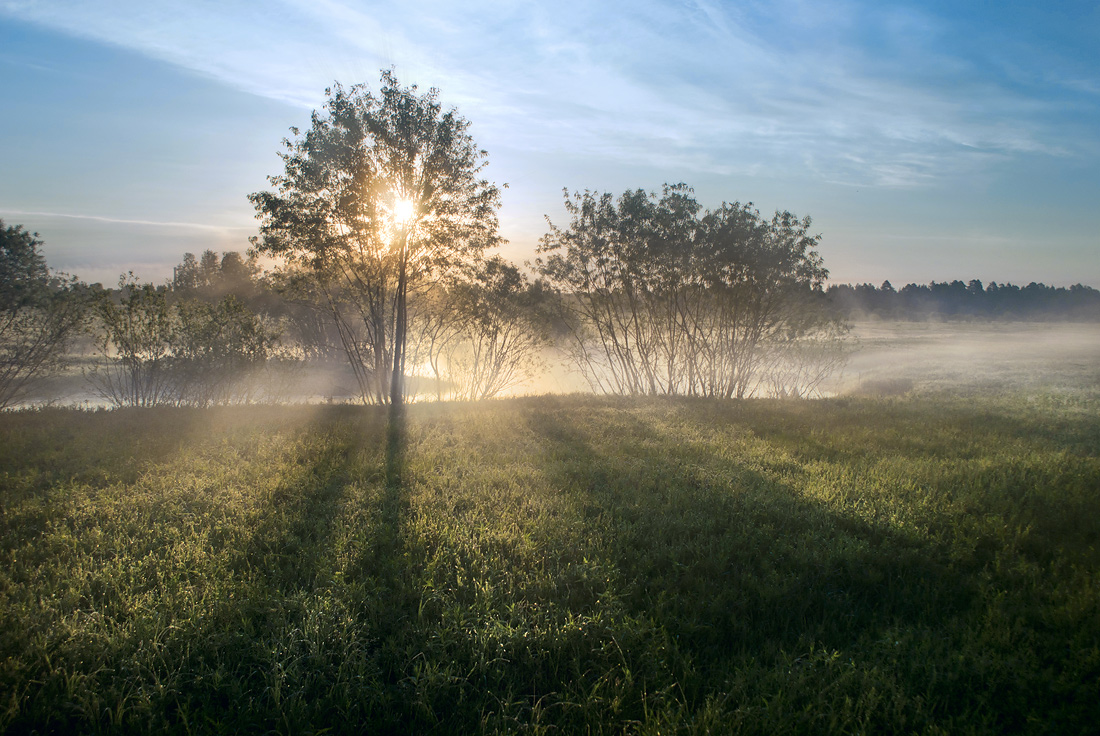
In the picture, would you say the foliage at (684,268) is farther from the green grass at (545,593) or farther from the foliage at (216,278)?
the foliage at (216,278)

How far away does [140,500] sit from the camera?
6199 millimetres

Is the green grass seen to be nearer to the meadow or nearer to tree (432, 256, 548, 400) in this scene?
the meadow

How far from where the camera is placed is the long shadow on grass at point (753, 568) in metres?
4.02

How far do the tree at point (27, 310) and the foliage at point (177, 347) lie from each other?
105cm

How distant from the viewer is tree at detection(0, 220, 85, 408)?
16078mm

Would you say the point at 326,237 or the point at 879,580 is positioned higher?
the point at 326,237

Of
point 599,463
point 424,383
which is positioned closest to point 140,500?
point 599,463

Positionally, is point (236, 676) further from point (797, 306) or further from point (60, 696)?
point (797, 306)

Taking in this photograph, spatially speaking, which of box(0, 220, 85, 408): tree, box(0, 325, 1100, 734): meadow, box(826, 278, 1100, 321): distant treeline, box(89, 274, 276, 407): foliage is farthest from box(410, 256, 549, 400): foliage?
box(826, 278, 1100, 321): distant treeline

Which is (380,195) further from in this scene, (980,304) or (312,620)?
(980,304)

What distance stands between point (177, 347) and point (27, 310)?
13.2 ft

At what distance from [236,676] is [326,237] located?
1476 cm

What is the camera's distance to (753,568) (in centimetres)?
482

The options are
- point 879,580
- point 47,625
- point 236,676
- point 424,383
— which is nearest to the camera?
point 236,676
